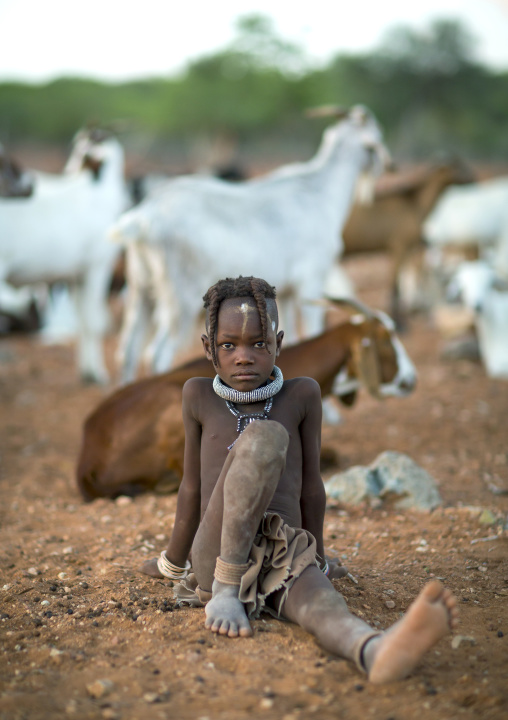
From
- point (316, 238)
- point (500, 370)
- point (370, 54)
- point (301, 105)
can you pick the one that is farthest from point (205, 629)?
point (301, 105)

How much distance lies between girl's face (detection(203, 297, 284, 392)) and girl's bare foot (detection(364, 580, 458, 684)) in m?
0.90

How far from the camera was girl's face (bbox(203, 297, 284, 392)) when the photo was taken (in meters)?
2.60

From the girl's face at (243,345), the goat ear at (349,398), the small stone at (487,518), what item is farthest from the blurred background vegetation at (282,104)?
the girl's face at (243,345)

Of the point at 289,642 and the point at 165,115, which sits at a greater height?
the point at 165,115

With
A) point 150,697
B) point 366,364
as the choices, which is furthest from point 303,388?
point 366,364

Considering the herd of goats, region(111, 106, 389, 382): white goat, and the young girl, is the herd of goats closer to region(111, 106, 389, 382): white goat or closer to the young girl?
region(111, 106, 389, 382): white goat

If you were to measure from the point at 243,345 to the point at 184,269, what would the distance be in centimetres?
332

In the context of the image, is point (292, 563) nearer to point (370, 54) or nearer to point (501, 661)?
point (501, 661)

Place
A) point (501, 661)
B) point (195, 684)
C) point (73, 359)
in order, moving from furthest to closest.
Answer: point (73, 359) → point (501, 661) → point (195, 684)

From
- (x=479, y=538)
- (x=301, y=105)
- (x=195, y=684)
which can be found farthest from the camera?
(x=301, y=105)

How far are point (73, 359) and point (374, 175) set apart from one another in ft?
13.7

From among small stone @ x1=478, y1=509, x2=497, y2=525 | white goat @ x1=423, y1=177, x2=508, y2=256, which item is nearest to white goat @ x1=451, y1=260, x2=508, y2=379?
white goat @ x1=423, y1=177, x2=508, y2=256

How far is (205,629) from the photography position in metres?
2.55

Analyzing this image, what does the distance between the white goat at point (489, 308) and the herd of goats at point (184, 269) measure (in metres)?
0.01
